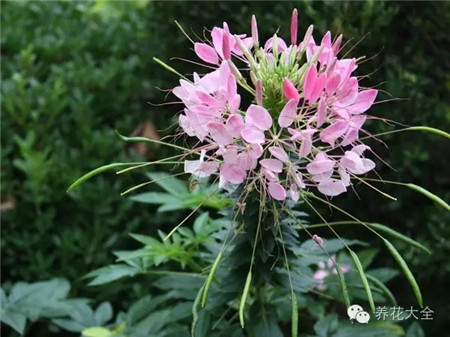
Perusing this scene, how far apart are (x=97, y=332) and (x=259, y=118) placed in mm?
715

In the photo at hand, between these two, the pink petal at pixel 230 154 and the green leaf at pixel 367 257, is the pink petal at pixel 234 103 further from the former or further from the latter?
the green leaf at pixel 367 257

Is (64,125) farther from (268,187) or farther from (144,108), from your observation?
(268,187)

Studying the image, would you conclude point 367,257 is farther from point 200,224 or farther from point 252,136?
point 252,136

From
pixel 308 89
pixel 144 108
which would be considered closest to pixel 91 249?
pixel 144 108

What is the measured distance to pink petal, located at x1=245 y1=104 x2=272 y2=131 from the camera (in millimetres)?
974

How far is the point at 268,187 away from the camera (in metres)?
1.02

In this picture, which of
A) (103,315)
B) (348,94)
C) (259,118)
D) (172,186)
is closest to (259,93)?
(259,118)

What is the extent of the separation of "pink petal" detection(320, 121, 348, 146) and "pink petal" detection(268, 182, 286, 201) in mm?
99

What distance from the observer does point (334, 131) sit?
99 centimetres

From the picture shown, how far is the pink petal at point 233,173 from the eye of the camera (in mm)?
998

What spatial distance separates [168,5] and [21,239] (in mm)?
949

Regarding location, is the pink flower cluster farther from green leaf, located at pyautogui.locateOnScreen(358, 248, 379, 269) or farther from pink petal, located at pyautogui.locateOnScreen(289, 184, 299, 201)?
green leaf, located at pyautogui.locateOnScreen(358, 248, 379, 269)

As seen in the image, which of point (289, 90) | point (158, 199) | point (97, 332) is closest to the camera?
point (289, 90)

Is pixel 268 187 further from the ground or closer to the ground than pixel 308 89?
closer to the ground
